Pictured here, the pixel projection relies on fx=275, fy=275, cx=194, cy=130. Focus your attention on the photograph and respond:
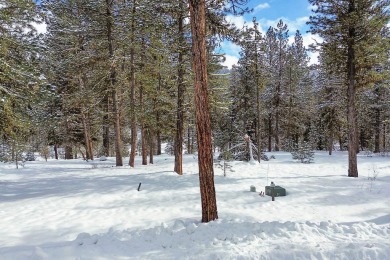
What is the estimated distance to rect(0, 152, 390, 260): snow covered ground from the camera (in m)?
4.98

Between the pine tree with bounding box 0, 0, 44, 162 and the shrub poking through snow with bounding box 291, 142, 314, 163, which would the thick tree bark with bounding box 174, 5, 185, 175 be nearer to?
the pine tree with bounding box 0, 0, 44, 162

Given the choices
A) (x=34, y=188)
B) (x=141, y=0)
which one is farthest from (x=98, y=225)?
(x=141, y=0)

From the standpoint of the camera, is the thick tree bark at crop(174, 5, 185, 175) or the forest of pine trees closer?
the forest of pine trees

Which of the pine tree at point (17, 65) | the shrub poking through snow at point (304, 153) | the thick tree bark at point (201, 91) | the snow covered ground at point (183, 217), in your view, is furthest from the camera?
the shrub poking through snow at point (304, 153)

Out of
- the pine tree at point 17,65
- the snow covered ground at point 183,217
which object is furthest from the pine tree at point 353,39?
the pine tree at point 17,65

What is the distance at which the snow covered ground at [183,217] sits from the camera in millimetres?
4980

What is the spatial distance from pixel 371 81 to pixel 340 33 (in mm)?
2799

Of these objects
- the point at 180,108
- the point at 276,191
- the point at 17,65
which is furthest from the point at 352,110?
the point at 17,65

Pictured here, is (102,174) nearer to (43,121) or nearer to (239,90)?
(43,121)

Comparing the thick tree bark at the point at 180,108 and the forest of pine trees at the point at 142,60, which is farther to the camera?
the thick tree bark at the point at 180,108

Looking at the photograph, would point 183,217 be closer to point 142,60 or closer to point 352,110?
point 352,110

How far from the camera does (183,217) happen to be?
7.57m

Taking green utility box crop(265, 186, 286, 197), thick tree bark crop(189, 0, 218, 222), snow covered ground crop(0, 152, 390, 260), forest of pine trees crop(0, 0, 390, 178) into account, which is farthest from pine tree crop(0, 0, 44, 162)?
green utility box crop(265, 186, 286, 197)

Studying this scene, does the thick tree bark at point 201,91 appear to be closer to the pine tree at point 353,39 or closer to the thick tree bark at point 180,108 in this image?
the thick tree bark at point 180,108
